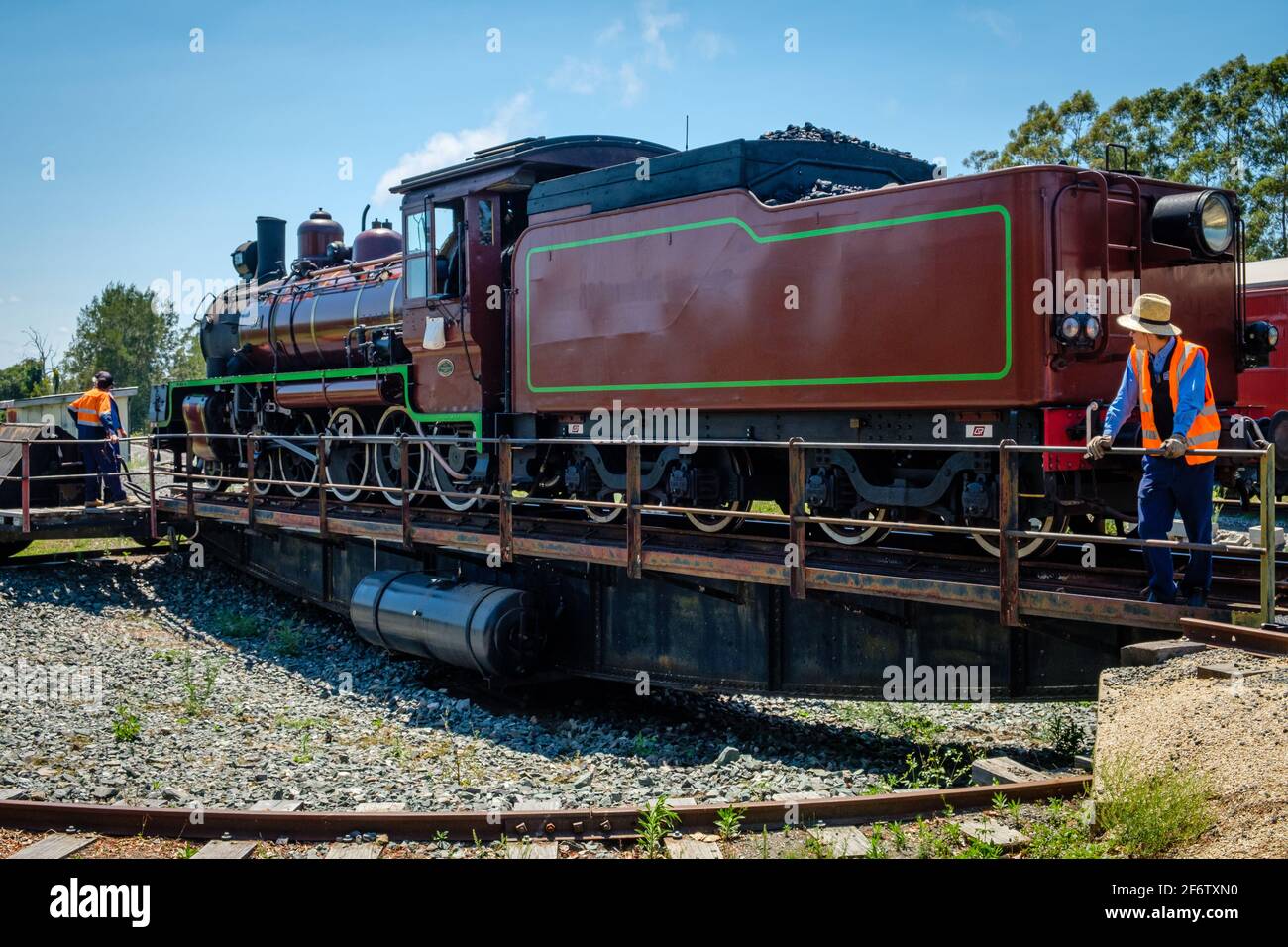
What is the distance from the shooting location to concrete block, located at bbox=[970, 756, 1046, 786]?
6.15 metres

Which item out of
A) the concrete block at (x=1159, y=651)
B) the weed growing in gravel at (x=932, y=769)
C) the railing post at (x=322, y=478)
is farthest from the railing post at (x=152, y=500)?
the concrete block at (x=1159, y=651)

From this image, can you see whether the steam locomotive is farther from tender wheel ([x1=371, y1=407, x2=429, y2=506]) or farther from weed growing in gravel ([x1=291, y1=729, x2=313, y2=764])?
weed growing in gravel ([x1=291, y1=729, x2=313, y2=764])

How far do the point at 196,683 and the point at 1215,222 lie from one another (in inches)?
399

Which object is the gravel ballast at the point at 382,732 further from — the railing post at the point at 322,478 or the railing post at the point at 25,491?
the railing post at the point at 322,478

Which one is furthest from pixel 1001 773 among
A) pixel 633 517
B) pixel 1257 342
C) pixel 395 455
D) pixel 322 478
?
pixel 322 478

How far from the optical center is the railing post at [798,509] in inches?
299

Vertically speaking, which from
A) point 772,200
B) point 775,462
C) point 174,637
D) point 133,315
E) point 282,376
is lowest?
point 174,637

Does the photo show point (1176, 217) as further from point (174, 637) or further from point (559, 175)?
point (174, 637)

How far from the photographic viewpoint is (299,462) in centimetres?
1518

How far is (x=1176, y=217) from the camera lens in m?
7.54

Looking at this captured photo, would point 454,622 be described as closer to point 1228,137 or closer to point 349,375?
point 349,375

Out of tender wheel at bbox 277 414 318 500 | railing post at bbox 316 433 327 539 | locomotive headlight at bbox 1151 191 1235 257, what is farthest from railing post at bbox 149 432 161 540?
locomotive headlight at bbox 1151 191 1235 257

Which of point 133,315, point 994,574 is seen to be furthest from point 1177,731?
point 133,315

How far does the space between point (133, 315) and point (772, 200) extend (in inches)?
2767
